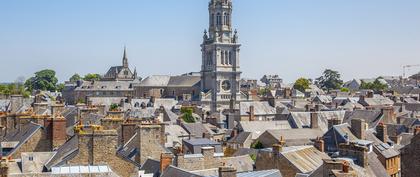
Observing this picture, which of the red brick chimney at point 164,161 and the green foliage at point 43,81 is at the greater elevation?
the green foliage at point 43,81

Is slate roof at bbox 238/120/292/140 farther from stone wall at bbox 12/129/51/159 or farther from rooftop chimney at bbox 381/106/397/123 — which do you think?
stone wall at bbox 12/129/51/159

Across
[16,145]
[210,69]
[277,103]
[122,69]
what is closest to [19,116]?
[16,145]

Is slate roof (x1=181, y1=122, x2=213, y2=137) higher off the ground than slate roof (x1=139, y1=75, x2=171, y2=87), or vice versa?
slate roof (x1=139, y1=75, x2=171, y2=87)

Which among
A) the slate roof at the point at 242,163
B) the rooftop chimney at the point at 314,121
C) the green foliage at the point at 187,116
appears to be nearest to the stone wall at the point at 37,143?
the slate roof at the point at 242,163

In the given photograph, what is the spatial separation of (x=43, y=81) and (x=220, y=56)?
58.6m

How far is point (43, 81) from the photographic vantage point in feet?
504

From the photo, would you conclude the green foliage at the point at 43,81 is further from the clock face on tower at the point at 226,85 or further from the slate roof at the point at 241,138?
the slate roof at the point at 241,138

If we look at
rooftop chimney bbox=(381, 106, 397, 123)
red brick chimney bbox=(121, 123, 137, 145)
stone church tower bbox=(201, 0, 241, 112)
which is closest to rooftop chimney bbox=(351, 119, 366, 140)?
rooftop chimney bbox=(381, 106, 397, 123)

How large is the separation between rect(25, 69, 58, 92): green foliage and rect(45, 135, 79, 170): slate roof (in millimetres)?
131041

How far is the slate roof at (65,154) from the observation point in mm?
22953

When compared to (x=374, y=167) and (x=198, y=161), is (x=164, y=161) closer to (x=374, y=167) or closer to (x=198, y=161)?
(x=198, y=161)

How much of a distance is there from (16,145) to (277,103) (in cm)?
6816

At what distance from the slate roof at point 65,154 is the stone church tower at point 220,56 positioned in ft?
285

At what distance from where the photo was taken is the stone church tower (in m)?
113
